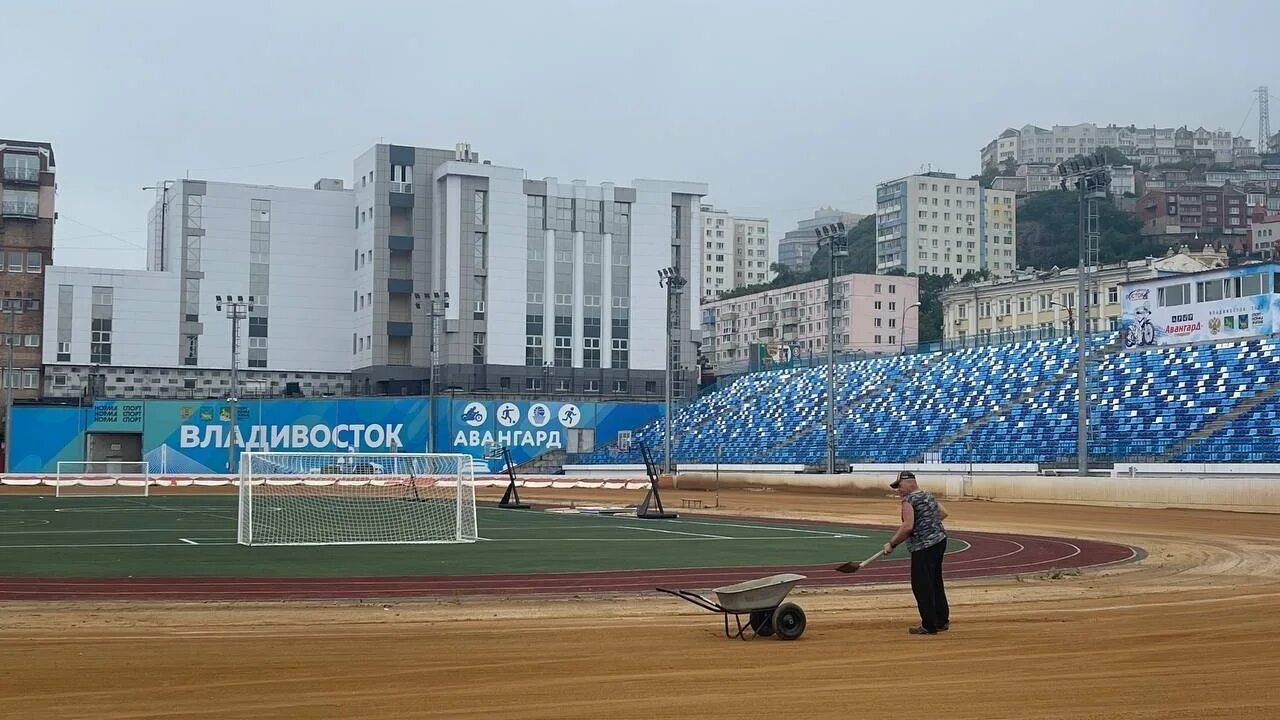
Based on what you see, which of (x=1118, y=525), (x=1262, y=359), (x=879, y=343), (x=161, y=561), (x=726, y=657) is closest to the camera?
(x=726, y=657)

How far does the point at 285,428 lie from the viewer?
9062 cm

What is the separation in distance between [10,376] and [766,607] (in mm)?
77295

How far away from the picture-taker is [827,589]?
64.5 feet

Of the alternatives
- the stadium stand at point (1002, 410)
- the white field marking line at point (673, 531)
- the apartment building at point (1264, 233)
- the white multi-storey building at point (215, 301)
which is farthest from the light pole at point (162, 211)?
the apartment building at point (1264, 233)

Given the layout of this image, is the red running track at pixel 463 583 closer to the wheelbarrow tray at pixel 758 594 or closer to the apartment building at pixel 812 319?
the wheelbarrow tray at pixel 758 594

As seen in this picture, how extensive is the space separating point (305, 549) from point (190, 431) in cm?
6475

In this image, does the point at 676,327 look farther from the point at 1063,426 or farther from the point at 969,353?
the point at 1063,426

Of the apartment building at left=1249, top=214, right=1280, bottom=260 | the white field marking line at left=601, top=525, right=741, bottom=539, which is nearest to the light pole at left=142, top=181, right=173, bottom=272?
the white field marking line at left=601, top=525, right=741, bottom=539

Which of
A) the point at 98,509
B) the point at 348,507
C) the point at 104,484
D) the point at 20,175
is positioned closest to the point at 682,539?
the point at 348,507

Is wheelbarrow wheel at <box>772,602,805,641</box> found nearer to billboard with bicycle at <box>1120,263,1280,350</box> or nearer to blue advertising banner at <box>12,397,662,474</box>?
billboard with bicycle at <box>1120,263,1280,350</box>

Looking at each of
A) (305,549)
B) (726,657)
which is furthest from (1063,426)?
(726,657)

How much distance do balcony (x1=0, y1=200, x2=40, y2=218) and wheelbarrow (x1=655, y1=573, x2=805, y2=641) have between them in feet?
318

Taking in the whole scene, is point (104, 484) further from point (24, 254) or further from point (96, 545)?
point (24, 254)

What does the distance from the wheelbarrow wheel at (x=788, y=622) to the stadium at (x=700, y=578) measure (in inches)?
2.8
